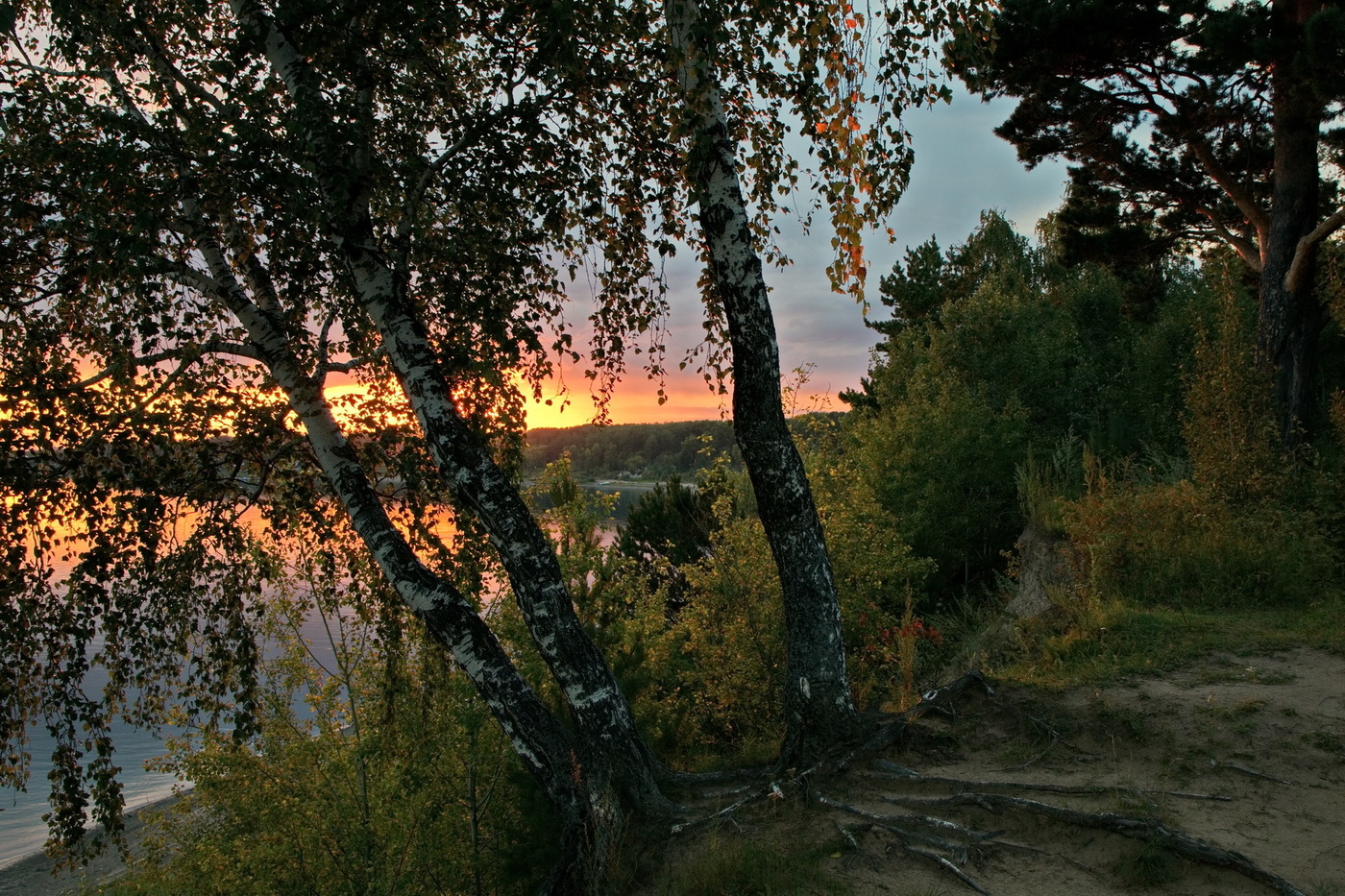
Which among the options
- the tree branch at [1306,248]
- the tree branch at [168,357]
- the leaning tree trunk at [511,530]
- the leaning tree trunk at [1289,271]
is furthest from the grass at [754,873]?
the tree branch at [1306,248]

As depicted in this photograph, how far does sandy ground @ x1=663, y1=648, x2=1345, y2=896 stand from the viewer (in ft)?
13.6

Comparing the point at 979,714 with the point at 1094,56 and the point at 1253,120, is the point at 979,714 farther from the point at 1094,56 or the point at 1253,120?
the point at 1253,120

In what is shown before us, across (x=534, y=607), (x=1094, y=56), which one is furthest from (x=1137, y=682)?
(x=1094, y=56)

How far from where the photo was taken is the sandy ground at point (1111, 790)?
4.14 meters

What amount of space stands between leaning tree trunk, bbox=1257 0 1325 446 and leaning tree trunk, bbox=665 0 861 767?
35.8 ft

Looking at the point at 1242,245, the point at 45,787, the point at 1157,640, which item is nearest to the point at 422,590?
the point at 1157,640

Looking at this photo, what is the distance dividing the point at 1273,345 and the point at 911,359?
18608 millimetres

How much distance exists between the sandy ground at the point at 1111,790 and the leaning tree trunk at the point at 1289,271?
26.4ft

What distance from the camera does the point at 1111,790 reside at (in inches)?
185

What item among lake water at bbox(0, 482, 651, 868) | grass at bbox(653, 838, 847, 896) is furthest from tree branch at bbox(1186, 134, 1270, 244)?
lake water at bbox(0, 482, 651, 868)

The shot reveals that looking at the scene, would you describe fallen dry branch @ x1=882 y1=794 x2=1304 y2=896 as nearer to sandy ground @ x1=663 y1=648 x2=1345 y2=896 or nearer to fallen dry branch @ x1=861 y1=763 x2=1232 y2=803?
sandy ground @ x1=663 y1=648 x2=1345 y2=896

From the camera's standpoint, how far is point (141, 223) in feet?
14.7

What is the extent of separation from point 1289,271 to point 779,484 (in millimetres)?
12143

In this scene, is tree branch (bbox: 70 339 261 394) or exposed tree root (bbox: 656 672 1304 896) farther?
tree branch (bbox: 70 339 261 394)
